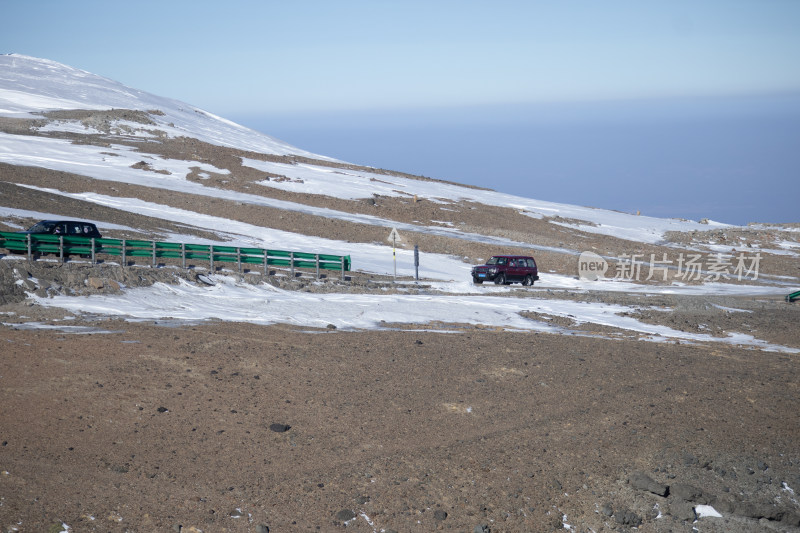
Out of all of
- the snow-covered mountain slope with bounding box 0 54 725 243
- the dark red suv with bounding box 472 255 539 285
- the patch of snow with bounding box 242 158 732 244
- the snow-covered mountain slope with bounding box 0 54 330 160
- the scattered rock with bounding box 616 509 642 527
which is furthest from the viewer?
the snow-covered mountain slope with bounding box 0 54 330 160

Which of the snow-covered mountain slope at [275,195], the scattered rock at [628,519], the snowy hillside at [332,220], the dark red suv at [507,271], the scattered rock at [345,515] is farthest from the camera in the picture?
the snow-covered mountain slope at [275,195]

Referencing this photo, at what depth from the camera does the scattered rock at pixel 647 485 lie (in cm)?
1244

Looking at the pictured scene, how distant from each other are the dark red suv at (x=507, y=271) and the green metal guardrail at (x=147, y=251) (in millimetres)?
7628

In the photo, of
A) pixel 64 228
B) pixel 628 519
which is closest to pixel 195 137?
pixel 64 228

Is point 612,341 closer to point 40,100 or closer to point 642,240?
point 642,240

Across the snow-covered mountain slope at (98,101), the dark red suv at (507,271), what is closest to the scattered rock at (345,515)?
the dark red suv at (507,271)

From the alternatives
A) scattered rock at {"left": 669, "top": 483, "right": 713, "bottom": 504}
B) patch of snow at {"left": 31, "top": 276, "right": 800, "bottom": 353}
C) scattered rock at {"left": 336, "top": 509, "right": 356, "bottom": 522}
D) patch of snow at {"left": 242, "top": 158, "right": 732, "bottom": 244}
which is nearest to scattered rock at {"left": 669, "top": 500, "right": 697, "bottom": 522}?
scattered rock at {"left": 669, "top": 483, "right": 713, "bottom": 504}

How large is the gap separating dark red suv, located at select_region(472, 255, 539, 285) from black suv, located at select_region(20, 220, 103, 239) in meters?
18.5

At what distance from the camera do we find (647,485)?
12.5 m

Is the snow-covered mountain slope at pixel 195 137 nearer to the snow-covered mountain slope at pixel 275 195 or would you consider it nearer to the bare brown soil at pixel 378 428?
the snow-covered mountain slope at pixel 275 195

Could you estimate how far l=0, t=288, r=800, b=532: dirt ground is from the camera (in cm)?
1123

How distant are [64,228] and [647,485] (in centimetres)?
2699

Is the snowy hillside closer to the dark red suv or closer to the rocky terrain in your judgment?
the dark red suv

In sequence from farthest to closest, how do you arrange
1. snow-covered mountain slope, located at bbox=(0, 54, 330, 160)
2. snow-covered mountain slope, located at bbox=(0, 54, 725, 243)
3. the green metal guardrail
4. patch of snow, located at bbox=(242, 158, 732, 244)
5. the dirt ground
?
snow-covered mountain slope, located at bbox=(0, 54, 330, 160) → patch of snow, located at bbox=(242, 158, 732, 244) → snow-covered mountain slope, located at bbox=(0, 54, 725, 243) → the green metal guardrail → the dirt ground
